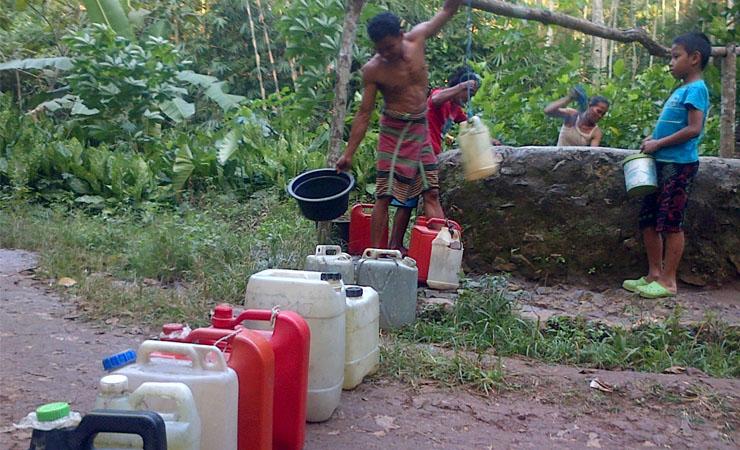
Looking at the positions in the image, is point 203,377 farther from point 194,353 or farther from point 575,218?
point 575,218

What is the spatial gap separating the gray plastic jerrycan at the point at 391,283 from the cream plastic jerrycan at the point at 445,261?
57cm

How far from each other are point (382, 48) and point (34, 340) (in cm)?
283

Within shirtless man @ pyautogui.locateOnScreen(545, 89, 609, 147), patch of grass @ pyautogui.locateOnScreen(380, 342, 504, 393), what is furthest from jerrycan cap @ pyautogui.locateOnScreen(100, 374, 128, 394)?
shirtless man @ pyautogui.locateOnScreen(545, 89, 609, 147)

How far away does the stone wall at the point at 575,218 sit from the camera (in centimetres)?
524

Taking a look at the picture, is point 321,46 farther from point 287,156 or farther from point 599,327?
point 599,327

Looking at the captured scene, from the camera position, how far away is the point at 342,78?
5645mm

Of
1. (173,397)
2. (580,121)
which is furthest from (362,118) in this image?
(173,397)

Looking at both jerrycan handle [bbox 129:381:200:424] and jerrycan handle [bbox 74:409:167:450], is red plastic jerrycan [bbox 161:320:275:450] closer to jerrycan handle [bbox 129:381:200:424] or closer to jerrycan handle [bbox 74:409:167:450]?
jerrycan handle [bbox 129:381:200:424]

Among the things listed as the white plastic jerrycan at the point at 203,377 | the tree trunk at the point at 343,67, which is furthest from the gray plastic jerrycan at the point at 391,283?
the white plastic jerrycan at the point at 203,377

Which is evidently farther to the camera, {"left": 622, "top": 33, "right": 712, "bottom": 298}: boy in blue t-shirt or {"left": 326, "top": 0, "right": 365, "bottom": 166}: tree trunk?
{"left": 326, "top": 0, "right": 365, "bottom": 166}: tree trunk

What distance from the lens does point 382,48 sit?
4922 mm

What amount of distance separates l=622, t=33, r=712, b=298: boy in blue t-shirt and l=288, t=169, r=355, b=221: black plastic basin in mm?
2071

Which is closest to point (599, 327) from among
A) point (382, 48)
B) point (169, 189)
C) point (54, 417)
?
point (382, 48)

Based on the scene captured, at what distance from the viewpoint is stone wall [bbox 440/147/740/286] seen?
5238 mm
